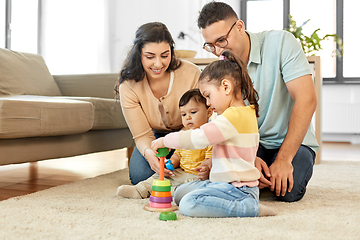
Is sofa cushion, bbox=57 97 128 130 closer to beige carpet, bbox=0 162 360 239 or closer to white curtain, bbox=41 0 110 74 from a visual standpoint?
beige carpet, bbox=0 162 360 239

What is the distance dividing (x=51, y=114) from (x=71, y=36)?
3051 millimetres

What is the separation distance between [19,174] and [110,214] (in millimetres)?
1208

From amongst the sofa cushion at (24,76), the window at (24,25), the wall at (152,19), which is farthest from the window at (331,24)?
the sofa cushion at (24,76)

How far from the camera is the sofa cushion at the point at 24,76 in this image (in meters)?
2.12

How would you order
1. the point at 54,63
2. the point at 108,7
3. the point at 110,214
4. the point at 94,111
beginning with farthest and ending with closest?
the point at 108,7 < the point at 54,63 < the point at 94,111 < the point at 110,214

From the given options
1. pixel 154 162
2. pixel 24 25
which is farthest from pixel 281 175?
pixel 24 25

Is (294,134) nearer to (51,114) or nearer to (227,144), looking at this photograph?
(227,144)

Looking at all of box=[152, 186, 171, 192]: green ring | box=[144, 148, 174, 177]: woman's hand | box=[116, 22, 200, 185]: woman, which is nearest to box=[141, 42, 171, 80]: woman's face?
box=[116, 22, 200, 185]: woman

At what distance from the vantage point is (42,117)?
1.54 m

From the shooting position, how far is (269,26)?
5.15 metres

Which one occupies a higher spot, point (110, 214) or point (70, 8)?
point (70, 8)

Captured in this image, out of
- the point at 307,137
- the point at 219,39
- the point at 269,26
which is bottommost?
the point at 307,137

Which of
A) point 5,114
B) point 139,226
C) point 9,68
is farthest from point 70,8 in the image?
point 139,226

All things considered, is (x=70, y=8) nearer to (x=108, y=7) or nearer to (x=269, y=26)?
(x=108, y=7)
